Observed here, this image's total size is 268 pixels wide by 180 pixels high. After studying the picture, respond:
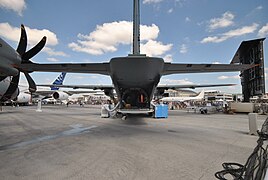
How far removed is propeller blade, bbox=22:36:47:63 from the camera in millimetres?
7515

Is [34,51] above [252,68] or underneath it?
underneath

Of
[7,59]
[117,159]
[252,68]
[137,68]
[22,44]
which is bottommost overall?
[117,159]

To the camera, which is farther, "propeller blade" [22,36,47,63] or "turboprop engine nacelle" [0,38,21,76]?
"propeller blade" [22,36,47,63]

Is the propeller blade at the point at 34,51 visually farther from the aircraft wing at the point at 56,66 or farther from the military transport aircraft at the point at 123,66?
the aircraft wing at the point at 56,66

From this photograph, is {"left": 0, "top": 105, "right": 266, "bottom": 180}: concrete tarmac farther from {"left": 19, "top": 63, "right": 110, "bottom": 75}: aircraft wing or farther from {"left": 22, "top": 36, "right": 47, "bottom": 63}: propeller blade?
{"left": 22, "top": 36, "right": 47, "bottom": 63}: propeller blade

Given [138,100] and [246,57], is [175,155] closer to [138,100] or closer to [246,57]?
[138,100]

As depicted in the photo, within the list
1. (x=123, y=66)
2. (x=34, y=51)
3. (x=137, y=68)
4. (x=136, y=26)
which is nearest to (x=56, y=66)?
(x=34, y=51)

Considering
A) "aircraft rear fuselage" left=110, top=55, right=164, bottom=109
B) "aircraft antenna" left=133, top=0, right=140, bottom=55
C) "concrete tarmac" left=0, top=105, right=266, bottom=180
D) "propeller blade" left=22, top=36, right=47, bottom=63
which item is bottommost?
"concrete tarmac" left=0, top=105, right=266, bottom=180

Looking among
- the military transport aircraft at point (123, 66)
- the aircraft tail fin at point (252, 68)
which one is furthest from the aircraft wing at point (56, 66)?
the aircraft tail fin at point (252, 68)

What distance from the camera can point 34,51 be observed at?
25.2 feet

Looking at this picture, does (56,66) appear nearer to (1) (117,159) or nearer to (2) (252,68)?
(1) (117,159)

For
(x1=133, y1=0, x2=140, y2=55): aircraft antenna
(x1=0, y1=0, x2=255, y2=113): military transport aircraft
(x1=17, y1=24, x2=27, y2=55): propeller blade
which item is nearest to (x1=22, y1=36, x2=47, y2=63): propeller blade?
(x1=0, y1=0, x2=255, y2=113): military transport aircraft

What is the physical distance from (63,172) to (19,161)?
1329 millimetres

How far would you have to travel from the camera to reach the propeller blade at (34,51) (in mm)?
7515
